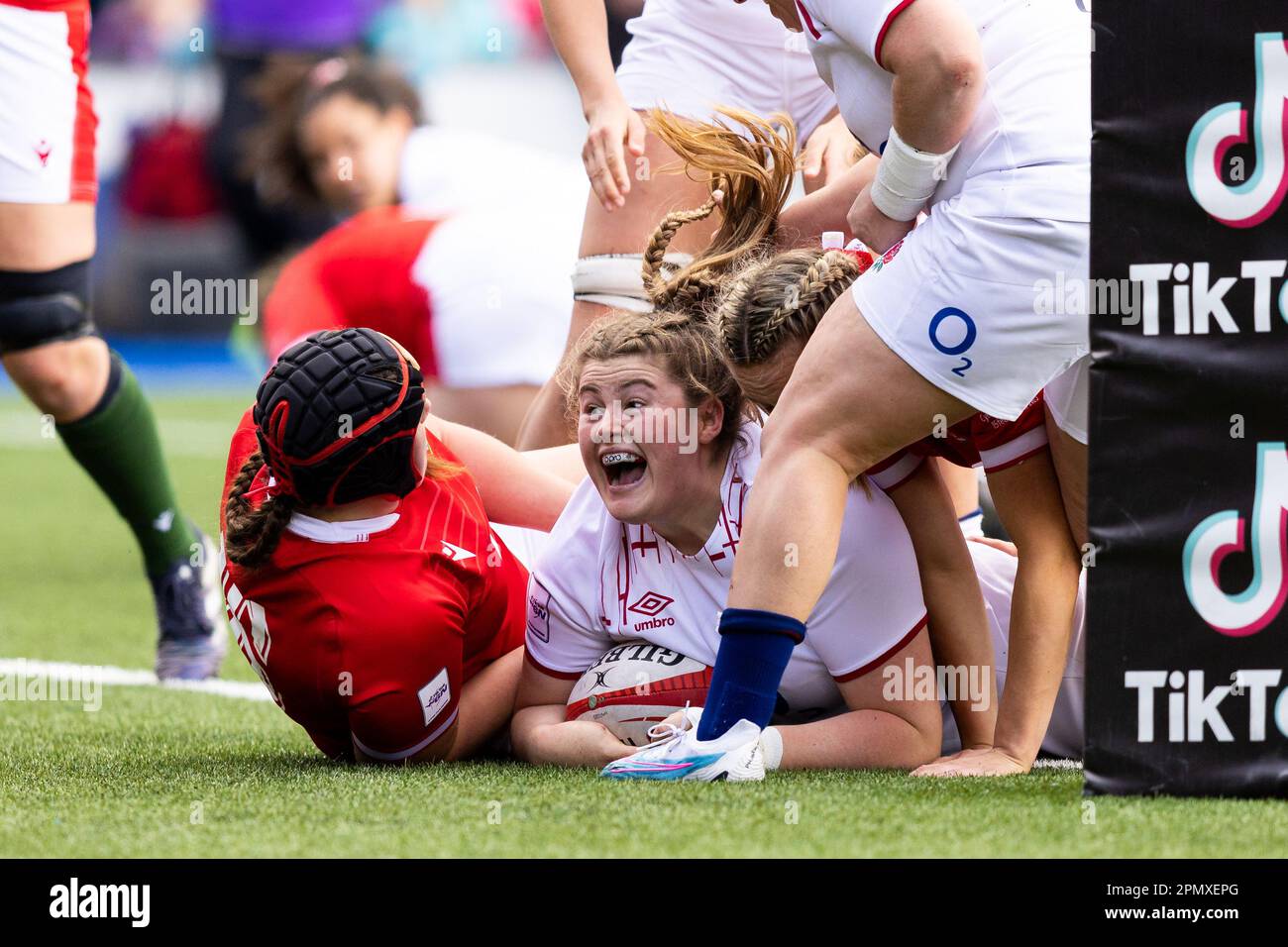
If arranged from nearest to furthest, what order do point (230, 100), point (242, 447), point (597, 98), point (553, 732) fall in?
point (553, 732), point (242, 447), point (597, 98), point (230, 100)

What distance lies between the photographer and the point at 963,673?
9.91 ft

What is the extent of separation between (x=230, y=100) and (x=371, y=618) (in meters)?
11.1

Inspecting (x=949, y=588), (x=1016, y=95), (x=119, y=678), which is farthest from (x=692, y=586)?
(x=119, y=678)

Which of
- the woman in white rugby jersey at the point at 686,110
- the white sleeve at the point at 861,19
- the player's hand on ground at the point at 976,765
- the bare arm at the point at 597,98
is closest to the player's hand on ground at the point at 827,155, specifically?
the woman in white rugby jersey at the point at 686,110

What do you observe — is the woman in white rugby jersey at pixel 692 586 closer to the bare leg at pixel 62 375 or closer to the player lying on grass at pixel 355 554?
the player lying on grass at pixel 355 554

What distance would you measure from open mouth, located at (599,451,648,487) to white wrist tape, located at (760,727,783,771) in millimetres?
480

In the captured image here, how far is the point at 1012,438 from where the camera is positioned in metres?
3.02

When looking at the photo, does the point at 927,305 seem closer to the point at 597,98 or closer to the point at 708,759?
the point at 708,759

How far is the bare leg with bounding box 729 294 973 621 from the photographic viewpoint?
2568 mm

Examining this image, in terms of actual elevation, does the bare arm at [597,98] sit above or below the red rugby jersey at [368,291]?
above

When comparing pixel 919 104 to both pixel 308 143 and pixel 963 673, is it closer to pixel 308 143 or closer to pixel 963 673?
pixel 963 673

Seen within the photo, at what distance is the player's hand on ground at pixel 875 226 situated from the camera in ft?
9.14

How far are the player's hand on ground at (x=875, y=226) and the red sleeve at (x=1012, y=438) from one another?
0.38 meters

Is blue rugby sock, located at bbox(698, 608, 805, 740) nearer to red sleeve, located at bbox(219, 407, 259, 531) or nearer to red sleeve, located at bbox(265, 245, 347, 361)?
red sleeve, located at bbox(219, 407, 259, 531)
